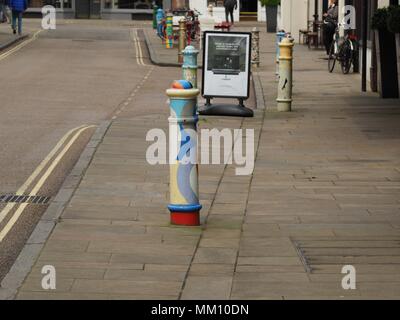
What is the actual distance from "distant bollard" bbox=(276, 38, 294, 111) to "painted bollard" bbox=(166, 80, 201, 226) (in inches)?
404

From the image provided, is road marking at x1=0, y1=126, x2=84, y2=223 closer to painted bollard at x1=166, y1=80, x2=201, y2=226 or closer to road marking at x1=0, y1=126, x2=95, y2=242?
road marking at x1=0, y1=126, x2=95, y2=242

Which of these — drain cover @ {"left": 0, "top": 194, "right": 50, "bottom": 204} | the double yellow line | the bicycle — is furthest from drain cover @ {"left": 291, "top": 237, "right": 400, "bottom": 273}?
the double yellow line

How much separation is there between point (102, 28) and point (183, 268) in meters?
45.2

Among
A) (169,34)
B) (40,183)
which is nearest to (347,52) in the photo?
(169,34)

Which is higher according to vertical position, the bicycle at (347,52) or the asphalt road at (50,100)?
the bicycle at (347,52)

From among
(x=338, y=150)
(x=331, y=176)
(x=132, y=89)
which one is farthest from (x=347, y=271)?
(x=132, y=89)

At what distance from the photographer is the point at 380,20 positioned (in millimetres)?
22703

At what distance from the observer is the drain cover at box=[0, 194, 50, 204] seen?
1209 cm

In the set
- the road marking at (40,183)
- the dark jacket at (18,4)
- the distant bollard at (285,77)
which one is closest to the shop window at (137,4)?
the dark jacket at (18,4)

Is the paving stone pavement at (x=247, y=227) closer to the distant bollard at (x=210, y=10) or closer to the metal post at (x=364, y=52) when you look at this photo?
the metal post at (x=364, y=52)

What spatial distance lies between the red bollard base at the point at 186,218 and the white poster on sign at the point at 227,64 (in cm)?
981

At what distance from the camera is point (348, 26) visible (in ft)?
103

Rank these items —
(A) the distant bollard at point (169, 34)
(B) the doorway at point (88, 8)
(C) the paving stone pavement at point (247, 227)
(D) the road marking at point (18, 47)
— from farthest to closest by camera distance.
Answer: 1. (B) the doorway at point (88, 8)
2. (A) the distant bollard at point (169, 34)
3. (D) the road marking at point (18, 47)
4. (C) the paving stone pavement at point (247, 227)

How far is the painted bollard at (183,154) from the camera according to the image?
34.2ft
